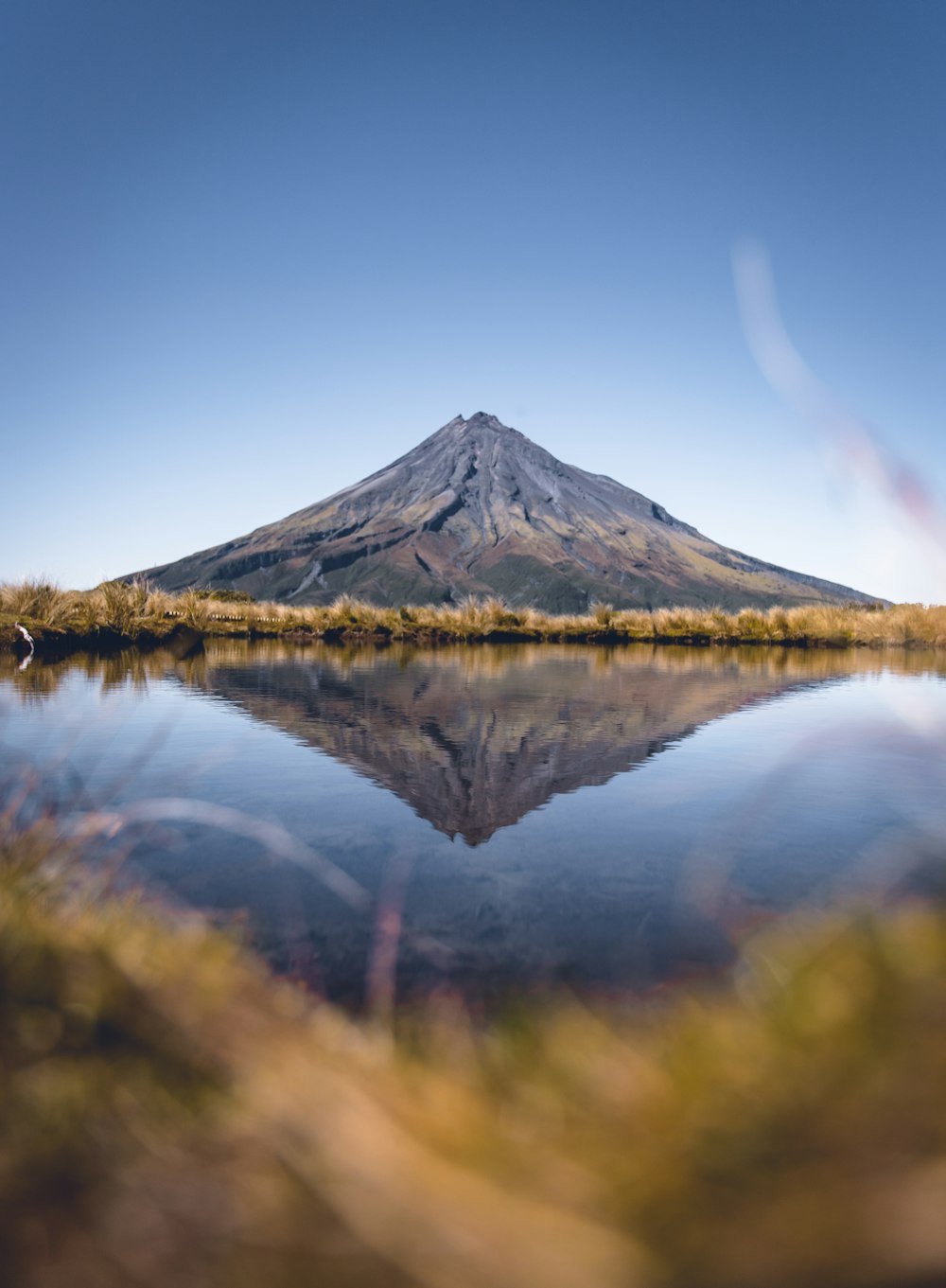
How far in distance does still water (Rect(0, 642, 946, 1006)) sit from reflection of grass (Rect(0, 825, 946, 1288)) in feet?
1.58

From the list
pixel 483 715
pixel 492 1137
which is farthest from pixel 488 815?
pixel 483 715

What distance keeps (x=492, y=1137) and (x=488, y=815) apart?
11.2ft

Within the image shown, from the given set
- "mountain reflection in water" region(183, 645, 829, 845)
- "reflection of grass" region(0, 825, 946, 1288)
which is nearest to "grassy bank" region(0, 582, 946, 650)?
"mountain reflection in water" region(183, 645, 829, 845)

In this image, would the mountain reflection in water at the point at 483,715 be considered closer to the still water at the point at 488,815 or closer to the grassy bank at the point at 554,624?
the still water at the point at 488,815

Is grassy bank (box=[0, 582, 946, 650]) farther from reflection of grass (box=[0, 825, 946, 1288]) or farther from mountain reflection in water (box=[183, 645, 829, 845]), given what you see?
reflection of grass (box=[0, 825, 946, 1288])

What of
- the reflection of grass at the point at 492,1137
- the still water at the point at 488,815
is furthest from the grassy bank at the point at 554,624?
the reflection of grass at the point at 492,1137

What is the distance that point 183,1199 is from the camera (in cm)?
93

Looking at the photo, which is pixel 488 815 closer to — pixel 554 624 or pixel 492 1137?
pixel 492 1137

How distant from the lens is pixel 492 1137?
87cm

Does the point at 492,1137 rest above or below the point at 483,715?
above

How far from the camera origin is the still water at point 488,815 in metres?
2.55

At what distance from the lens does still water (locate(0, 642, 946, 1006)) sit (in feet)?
8.36

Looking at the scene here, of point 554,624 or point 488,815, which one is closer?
point 488,815

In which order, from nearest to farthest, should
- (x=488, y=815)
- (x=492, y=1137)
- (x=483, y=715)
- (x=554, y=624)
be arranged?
(x=492, y=1137), (x=488, y=815), (x=483, y=715), (x=554, y=624)
